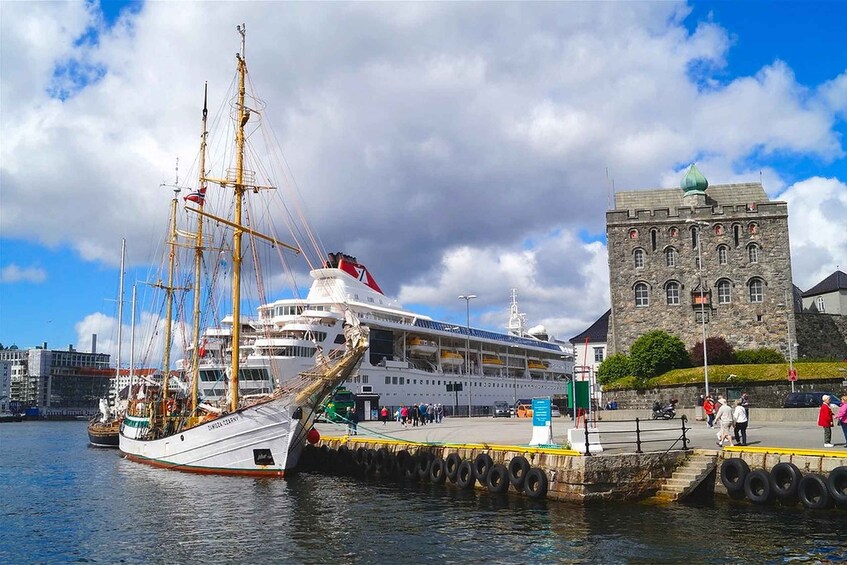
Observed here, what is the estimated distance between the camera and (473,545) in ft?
50.5

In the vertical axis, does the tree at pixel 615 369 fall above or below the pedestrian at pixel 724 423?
above

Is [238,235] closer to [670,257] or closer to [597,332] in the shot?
[670,257]

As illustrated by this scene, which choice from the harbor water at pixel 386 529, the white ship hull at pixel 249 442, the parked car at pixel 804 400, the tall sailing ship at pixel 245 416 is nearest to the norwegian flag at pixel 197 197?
the tall sailing ship at pixel 245 416

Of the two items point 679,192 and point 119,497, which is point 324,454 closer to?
point 119,497

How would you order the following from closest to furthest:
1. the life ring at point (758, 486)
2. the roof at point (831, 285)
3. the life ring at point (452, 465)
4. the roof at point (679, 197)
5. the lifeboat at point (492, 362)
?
the life ring at point (758, 486) → the life ring at point (452, 465) → the roof at point (679, 197) → the roof at point (831, 285) → the lifeboat at point (492, 362)

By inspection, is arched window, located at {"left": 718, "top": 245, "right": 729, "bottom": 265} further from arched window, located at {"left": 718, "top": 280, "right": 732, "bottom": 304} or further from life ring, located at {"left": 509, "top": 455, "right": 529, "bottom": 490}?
life ring, located at {"left": 509, "top": 455, "right": 529, "bottom": 490}

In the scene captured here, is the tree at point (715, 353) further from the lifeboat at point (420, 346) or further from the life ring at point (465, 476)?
the life ring at point (465, 476)

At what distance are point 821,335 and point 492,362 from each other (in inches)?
1369

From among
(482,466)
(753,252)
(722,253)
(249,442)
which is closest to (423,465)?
(482,466)

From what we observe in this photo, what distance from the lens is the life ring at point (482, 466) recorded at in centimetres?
2267

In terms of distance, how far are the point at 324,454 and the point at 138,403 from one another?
71.2 feet

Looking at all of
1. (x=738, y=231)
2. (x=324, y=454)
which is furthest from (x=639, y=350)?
(x=324, y=454)

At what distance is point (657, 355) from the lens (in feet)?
179

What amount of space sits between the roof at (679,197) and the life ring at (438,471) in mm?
43263
